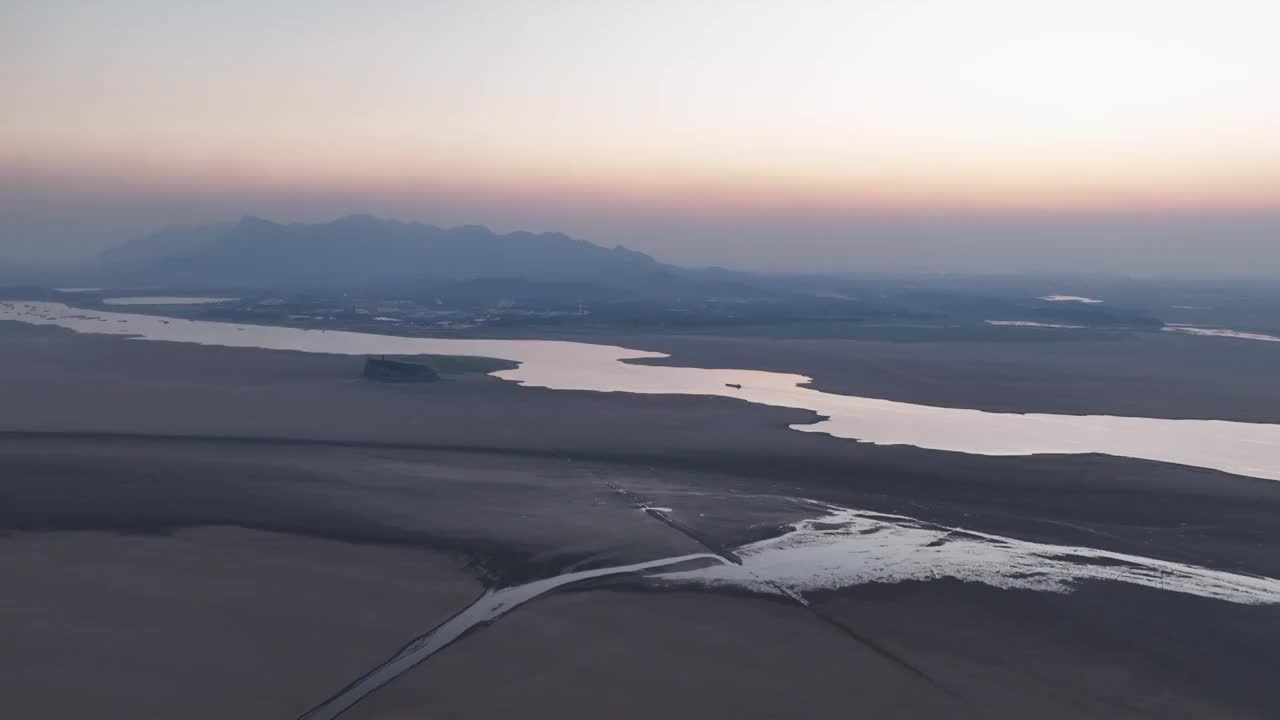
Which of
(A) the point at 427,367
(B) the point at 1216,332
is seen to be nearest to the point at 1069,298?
(B) the point at 1216,332

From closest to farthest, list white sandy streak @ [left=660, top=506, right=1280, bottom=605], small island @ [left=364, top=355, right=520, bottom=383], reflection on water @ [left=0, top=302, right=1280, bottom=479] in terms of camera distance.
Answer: white sandy streak @ [left=660, top=506, right=1280, bottom=605]
reflection on water @ [left=0, top=302, right=1280, bottom=479]
small island @ [left=364, top=355, right=520, bottom=383]

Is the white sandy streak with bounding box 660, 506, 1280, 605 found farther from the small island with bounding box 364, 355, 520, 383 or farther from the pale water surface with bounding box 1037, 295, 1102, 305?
the pale water surface with bounding box 1037, 295, 1102, 305

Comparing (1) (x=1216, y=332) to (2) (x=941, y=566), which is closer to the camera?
(2) (x=941, y=566)

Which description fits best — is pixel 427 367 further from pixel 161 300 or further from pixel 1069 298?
pixel 1069 298

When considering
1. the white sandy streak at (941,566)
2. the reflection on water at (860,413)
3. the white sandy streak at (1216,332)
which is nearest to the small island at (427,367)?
the reflection on water at (860,413)

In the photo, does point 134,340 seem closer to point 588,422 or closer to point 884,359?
point 588,422

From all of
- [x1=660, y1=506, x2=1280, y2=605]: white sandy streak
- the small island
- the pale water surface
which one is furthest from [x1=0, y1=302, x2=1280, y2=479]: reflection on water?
the pale water surface

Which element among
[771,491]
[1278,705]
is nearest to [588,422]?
[771,491]

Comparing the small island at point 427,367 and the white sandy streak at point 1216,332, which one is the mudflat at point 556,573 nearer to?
the small island at point 427,367
